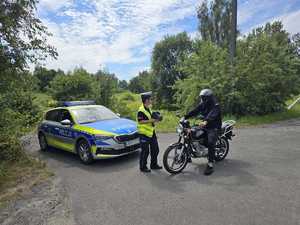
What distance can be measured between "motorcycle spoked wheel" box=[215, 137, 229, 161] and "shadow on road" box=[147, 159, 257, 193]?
303mm

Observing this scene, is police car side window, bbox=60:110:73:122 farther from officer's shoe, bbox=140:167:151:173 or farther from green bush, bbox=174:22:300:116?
green bush, bbox=174:22:300:116

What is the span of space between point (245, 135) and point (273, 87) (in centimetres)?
637

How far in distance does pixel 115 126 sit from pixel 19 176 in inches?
103

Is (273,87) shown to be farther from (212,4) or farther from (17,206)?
(212,4)

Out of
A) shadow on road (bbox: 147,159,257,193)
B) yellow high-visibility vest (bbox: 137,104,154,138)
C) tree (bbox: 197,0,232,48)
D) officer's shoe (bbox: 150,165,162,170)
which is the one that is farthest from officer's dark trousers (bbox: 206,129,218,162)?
tree (bbox: 197,0,232,48)

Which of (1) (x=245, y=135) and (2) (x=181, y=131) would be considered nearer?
(2) (x=181, y=131)

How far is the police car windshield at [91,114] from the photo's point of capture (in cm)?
666

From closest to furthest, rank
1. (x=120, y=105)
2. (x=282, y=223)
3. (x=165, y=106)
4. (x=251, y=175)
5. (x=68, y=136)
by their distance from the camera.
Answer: (x=282, y=223) < (x=251, y=175) < (x=68, y=136) < (x=120, y=105) < (x=165, y=106)

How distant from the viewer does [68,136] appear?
6574 millimetres

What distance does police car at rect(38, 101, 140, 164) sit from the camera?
5785mm

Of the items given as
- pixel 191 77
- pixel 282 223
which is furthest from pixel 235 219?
pixel 191 77

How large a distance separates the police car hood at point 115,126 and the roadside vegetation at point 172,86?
1808 millimetres

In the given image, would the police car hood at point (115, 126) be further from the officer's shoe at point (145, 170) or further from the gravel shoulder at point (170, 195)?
the officer's shoe at point (145, 170)

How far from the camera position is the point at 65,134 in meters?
6.69
